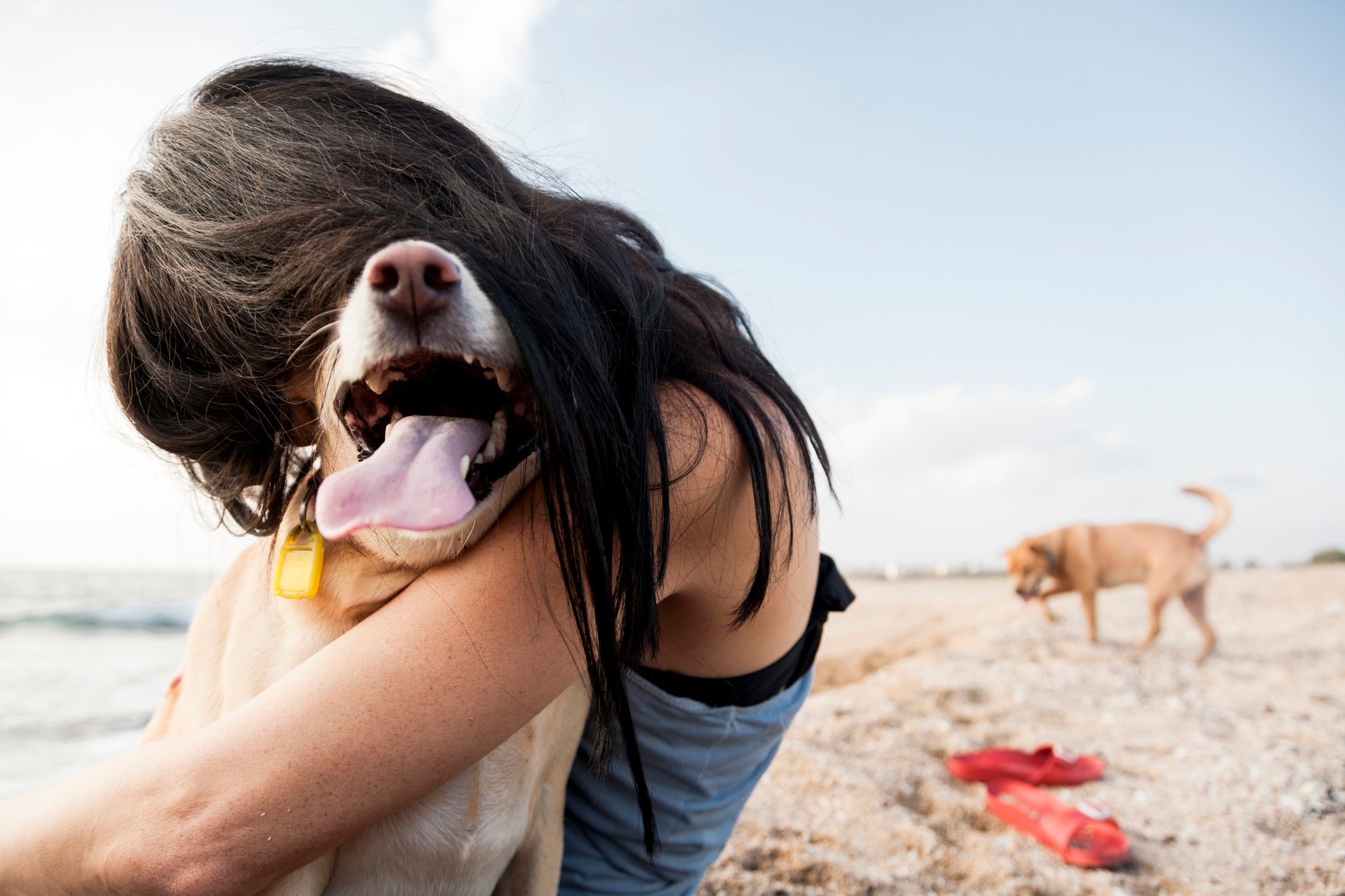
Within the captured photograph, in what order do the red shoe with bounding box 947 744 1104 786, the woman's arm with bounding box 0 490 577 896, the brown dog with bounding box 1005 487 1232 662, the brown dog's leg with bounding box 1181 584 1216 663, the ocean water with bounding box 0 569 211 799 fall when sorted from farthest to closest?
the brown dog with bounding box 1005 487 1232 662 → the brown dog's leg with bounding box 1181 584 1216 663 → the ocean water with bounding box 0 569 211 799 → the red shoe with bounding box 947 744 1104 786 → the woman's arm with bounding box 0 490 577 896

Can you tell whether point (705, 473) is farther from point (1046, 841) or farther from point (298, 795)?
point (1046, 841)

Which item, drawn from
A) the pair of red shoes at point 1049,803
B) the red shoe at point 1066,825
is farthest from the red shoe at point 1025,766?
the red shoe at point 1066,825

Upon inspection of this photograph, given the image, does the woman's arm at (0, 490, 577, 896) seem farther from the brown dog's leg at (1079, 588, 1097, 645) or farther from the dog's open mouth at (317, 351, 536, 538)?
the brown dog's leg at (1079, 588, 1097, 645)

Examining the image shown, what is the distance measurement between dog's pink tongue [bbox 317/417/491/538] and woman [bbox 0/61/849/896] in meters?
0.10

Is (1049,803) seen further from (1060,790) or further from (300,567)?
(300,567)

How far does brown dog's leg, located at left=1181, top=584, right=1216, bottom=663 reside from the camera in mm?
6676

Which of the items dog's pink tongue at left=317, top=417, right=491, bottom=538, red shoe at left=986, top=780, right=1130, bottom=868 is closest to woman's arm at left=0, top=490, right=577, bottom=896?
dog's pink tongue at left=317, top=417, right=491, bottom=538

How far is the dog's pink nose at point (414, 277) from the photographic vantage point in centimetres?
109

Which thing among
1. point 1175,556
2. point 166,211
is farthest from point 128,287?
point 1175,556

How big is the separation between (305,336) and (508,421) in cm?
39

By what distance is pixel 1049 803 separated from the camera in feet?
8.91

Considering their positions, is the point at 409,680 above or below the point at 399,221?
below

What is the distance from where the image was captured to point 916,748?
353 cm

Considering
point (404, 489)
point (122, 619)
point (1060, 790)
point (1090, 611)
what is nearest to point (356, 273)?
point (404, 489)
